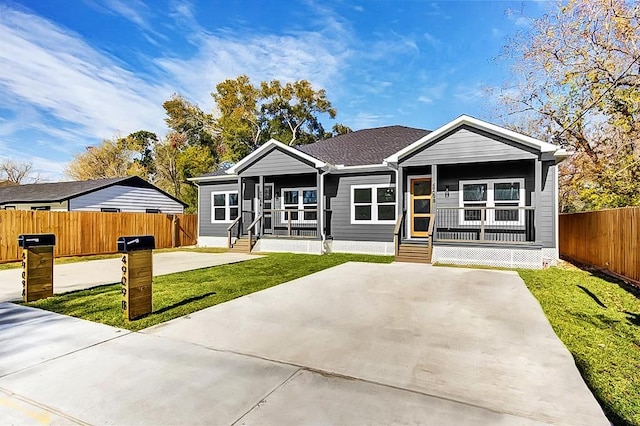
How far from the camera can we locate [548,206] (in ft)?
33.4

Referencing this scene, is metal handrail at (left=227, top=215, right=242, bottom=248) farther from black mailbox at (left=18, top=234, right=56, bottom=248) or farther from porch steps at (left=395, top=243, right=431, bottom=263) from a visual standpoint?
black mailbox at (left=18, top=234, right=56, bottom=248)

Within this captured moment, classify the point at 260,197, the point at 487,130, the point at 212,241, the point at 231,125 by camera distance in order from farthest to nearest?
the point at 231,125
the point at 212,241
the point at 260,197
the point at 487,130

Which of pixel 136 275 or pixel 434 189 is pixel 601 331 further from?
pixel 434 189

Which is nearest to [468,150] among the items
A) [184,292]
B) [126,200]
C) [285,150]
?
[285,150]

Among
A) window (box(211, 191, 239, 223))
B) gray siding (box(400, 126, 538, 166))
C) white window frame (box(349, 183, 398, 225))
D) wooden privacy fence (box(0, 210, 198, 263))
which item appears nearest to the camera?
gray siding (box(400, 126, 538, 166))

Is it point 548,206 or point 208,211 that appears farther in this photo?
point 208,211

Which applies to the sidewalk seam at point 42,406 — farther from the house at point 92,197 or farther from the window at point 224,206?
the house at point 92,197

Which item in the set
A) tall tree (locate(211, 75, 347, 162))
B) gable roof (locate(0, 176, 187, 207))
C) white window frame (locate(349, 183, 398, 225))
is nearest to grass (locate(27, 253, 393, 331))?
white window frame (locate(349, 183, 398, 225))

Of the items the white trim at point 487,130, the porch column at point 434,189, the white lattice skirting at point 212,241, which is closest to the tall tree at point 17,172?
the white lattice skirting at point 212,241

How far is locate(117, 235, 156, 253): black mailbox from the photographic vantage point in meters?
4.41

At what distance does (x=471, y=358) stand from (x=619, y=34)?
614 inches

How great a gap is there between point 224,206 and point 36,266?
1067 cm

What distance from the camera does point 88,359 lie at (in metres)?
3.30

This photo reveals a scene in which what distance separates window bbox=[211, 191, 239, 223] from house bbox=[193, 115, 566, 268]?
0.05 m
